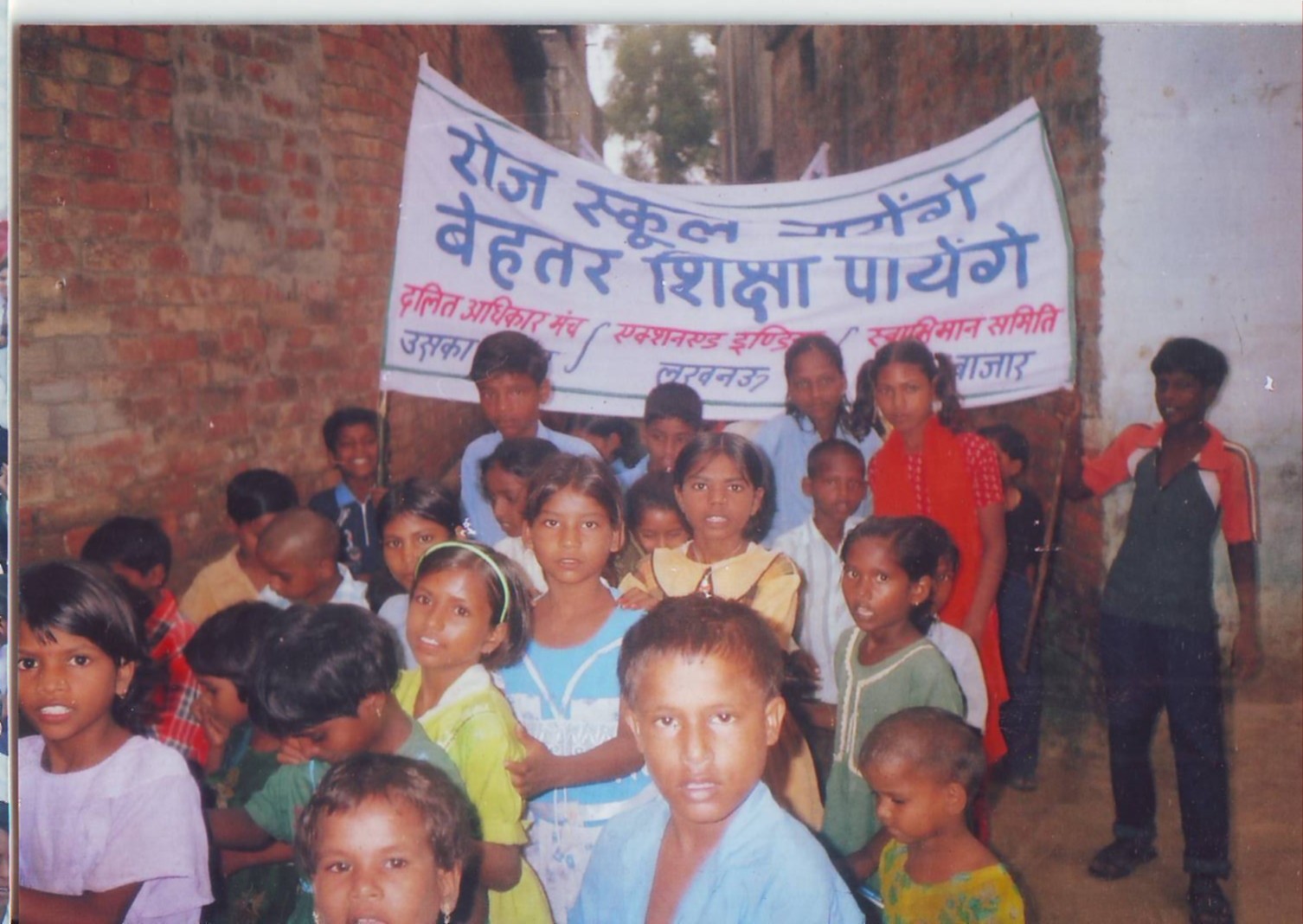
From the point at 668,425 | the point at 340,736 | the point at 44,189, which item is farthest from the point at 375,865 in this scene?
the point at 44,189

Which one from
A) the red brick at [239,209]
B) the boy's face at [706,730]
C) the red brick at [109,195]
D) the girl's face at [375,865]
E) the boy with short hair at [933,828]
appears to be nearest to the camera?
the girl's face at [375,865]

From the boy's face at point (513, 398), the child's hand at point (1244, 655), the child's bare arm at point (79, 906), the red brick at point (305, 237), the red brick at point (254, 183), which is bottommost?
the child's bare arm at point (79, 906)

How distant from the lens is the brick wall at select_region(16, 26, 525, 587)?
301 cm

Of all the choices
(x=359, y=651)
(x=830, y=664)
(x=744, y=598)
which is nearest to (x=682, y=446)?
(x=744, y=598)

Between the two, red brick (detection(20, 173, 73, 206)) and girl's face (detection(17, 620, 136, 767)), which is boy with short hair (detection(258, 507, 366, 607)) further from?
red brick (detection(20, 173, 73, 206))

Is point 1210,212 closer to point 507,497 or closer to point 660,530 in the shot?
point 660,530

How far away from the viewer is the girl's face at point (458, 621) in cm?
299

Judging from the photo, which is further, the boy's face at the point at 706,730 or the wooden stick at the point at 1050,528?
the wooden stick at the point at 1050,528

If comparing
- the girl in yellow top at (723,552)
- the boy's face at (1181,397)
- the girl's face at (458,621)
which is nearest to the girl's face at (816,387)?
the girl in yellow top at (723,552)

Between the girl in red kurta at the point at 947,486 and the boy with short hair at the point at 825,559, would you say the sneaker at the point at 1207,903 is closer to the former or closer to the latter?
the girl in red kurta at the point at 947,486

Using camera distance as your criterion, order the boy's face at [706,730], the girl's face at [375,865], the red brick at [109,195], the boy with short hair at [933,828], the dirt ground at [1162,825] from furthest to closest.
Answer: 1. the dirt ground at [1162,825]
2. the red brick at [109,195]
3. the boy with short hair at [933,828]
4. the boy's face at [706,730]
5. the girl's face at [375,865]

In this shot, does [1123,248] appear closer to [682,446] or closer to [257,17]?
[682,446]

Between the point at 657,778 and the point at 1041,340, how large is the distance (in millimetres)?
1475

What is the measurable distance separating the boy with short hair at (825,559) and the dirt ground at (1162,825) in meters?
0.54
